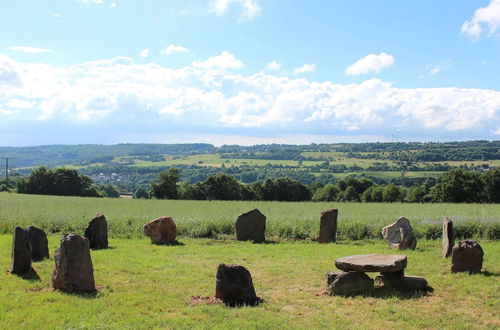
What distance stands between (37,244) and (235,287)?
342 inches

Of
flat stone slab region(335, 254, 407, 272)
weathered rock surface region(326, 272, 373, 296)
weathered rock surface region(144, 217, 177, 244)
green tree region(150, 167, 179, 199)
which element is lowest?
green tree region(150, 167, 179, 199)

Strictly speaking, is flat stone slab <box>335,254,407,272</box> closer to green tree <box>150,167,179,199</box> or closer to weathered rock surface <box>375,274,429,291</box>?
weathered rock surface <box>375,274,429,291</box>

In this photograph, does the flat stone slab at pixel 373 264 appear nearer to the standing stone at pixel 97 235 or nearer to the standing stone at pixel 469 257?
the standing stone at pixel 469 257

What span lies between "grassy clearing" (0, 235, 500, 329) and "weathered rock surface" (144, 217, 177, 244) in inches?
166

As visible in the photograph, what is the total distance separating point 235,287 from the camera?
1107cm

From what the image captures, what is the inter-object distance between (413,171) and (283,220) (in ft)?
323

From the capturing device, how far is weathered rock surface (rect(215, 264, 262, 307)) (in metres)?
11.1

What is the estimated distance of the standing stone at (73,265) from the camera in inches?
460

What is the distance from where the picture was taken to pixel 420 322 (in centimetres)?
977

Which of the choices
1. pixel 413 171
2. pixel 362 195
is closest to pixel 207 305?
pixel 362 195

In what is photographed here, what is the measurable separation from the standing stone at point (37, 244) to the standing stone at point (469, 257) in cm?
1343

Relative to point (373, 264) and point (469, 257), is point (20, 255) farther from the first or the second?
point (469, 257)

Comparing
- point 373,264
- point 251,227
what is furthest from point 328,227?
point 373,264

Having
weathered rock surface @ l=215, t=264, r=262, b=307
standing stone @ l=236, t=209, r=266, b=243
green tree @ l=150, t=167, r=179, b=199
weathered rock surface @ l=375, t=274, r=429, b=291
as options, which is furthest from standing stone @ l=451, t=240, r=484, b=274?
green tree @ l=150, t=167, r=179, b=199
